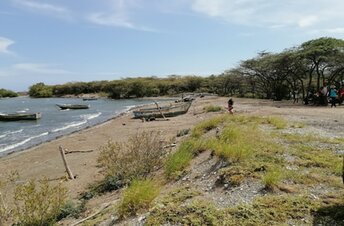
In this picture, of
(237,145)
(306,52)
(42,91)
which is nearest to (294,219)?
(237,145)

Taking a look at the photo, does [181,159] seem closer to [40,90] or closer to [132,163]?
[132,163]

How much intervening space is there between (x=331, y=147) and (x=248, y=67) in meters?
44.1

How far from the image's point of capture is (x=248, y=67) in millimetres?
52250

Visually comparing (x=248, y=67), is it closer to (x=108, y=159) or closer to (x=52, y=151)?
(x=52, y=151)

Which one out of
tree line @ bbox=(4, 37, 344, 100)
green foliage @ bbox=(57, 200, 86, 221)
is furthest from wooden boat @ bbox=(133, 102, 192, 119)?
green foliage @ bbox=(57, 200, 86, 221)

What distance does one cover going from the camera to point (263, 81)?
55.8 metres

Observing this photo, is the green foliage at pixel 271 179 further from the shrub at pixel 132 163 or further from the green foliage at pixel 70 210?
the green foliage at pixel 70 210

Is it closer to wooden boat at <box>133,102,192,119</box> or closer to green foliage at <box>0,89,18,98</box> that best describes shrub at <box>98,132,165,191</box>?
wooden boat at <box>133,102,192,119</box>

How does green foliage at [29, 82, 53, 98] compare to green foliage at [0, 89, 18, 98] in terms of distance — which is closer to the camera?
green foliage at [29, 82, 53, 98]

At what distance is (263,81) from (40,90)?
9114 centimetres

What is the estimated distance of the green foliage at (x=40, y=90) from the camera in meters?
121

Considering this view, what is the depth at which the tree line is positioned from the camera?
32.4 metres

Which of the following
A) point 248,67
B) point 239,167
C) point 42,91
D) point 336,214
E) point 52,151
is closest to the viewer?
point 336,214

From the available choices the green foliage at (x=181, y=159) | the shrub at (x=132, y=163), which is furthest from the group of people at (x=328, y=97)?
the shrub at (x=132, y=163)
